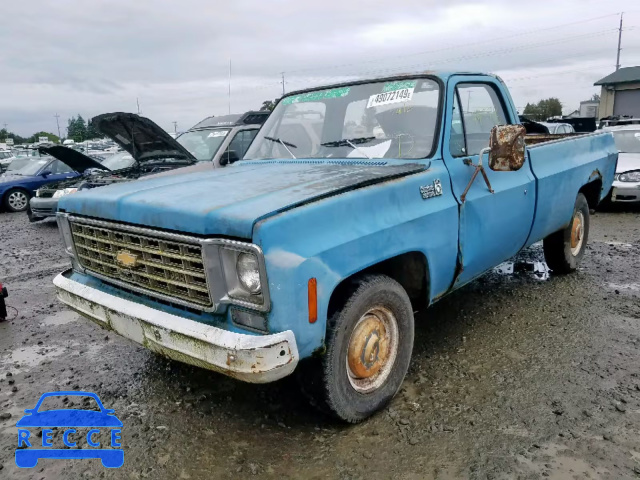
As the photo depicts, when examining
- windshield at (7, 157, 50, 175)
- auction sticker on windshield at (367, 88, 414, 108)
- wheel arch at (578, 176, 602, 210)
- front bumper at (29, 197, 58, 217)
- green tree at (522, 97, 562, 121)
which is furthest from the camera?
green tree at (522, 97, 562, 121)

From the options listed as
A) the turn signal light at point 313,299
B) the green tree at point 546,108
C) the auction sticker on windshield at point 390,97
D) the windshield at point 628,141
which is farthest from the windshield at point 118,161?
the green tree at point 546,108

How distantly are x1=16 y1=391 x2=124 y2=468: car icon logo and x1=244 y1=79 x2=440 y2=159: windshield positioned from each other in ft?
7.51

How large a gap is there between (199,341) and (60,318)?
129 inches

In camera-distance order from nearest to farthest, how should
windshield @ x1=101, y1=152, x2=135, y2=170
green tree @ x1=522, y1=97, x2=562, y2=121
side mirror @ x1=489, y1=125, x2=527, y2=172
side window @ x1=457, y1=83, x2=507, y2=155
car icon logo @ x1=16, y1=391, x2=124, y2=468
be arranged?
1. car icon logo @ x1=16, y1=391, x2=124, y2=468
2. side mirror @ x1=489, y1=125, x2=527, y2=172
3. side window @ x1=457, y1=83, x2=507, y2=155
4. windshield @ x1=101, y1=152, x2=135, y2=170
5. green tree @ x1=522, y1=97, x2=562, y2=121

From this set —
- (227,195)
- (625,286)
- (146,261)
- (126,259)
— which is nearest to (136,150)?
(126,259)

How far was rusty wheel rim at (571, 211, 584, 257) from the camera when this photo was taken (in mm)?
5469

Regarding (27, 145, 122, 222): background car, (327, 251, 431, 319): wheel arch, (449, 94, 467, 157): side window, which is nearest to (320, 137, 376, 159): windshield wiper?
(449, 94, 467, 157): side window

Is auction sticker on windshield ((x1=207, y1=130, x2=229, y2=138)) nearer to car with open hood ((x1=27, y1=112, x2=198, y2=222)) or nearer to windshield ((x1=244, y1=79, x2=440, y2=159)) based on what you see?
car with open hood ((x1=27, y1=112, x2=198, y2=222))

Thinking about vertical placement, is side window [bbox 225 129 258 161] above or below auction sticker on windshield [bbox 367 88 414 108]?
below

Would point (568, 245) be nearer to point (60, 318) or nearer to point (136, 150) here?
point (60, 318)

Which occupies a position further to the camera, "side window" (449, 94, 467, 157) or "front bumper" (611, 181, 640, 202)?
"front bumper" (611, 181, 640, 202)

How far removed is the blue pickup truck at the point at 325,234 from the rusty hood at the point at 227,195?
11mm

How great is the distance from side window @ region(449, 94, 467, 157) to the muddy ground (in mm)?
1510

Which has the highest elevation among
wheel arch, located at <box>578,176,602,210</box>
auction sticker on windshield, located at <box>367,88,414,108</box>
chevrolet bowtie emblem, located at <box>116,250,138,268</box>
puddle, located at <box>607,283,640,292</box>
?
auction sticker on windshield, located at <box>367,88,414,108</box>
